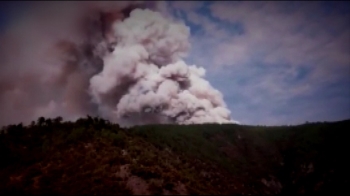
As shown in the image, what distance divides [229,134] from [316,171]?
24082 millimetres

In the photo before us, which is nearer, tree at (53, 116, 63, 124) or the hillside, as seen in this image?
the hillside

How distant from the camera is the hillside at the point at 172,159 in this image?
3712cm

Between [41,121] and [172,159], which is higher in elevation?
[41,121]

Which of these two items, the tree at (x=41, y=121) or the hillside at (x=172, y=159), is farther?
the tree at (x=41, y=121)

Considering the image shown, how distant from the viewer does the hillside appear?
3712cm

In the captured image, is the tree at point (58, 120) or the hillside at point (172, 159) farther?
the tree at point (58, 120)

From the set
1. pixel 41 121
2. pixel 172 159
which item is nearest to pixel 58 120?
pixel 41 121

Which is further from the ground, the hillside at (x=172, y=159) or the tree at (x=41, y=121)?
the tree at (x=41, y=121)

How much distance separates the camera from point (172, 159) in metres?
50.0

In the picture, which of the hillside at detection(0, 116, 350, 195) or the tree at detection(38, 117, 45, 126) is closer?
the hillside at detection(0, 116, 350, 195)

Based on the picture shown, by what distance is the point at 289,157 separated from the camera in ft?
235

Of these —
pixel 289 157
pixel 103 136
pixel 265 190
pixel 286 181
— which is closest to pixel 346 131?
pixel 289 157

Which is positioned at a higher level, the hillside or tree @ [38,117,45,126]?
tree @ [38,117,45,126]

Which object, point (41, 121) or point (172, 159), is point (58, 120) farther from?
point (172, 159)
